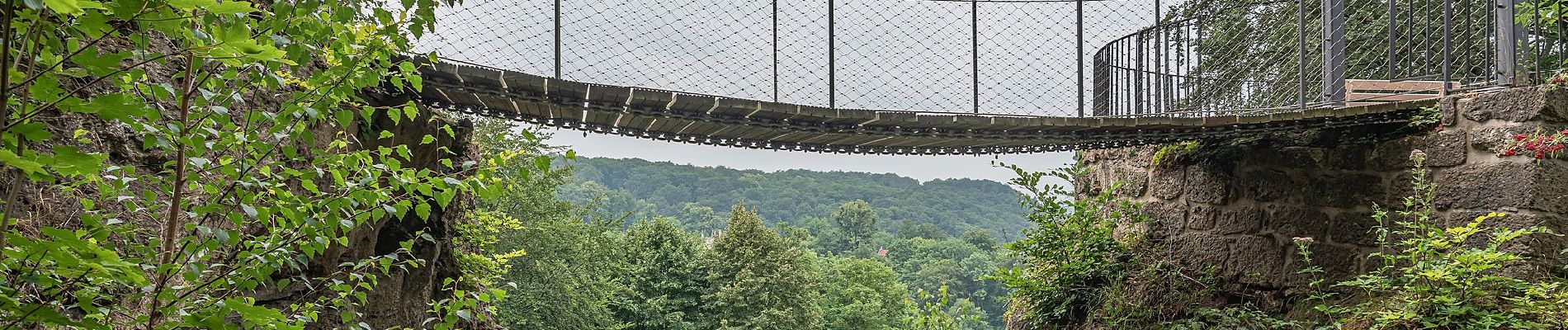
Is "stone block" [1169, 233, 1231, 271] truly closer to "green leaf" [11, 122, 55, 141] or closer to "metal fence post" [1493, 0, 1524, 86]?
"metal fence post" [1493, 0, 1524, 86]

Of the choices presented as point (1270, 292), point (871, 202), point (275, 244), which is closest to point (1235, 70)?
point (1270, 292)

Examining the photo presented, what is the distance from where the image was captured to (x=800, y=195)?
5744 centimetres

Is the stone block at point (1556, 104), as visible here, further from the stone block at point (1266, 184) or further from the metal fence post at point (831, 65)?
the metal fence post at point (831, 65)

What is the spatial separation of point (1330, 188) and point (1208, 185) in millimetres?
774

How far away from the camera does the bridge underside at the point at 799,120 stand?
14.8ft

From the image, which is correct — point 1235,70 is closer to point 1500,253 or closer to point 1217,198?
point 1217,198

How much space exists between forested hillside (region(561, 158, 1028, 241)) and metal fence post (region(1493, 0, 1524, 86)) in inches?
1635

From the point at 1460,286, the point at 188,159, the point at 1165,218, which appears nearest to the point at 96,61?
the point at 188,159

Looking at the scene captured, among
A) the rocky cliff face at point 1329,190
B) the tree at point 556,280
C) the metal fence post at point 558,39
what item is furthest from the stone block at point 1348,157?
the tree at point 556,280

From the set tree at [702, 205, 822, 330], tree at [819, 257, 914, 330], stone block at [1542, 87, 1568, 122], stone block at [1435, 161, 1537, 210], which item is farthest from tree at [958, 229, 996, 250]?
stone block at [1542, 87, 1568, 122]

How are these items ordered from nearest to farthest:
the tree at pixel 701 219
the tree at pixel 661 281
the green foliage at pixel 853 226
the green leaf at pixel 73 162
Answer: the green leaf at pixel 73 162, the tree at pixel 661 281, the tree at pixel 701 219, the green foliage at pixel 853 226

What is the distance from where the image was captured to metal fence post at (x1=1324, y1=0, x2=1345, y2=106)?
574cm

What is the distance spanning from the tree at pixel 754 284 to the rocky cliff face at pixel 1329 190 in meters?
12.0

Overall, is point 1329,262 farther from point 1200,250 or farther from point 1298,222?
point 1200,250
